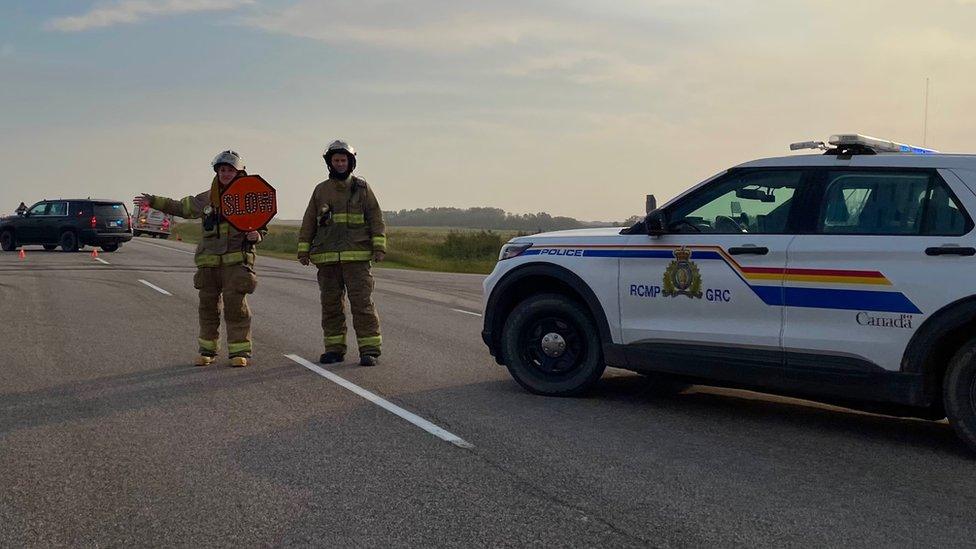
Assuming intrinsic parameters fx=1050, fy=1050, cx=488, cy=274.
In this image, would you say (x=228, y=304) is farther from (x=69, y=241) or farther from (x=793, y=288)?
(x=69, y=241)

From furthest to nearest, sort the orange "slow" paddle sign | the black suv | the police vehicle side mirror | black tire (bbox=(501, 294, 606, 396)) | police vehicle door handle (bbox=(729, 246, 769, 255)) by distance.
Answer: the black suv, the orange "slow" paddle sign, black tire (bbox=(501, 294, 606, 396)), the police vehicle side mirror, police vehicle door handle (bbox=(729, 246, 769, 255))

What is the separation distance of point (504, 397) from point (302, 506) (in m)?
3.20

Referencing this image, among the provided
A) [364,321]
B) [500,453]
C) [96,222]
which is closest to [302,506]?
[500,453]

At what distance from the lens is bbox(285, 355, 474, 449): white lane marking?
21.7ft

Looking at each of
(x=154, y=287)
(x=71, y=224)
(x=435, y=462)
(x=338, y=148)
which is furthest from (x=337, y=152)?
(x=71, y=224)

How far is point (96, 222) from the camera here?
3497cm

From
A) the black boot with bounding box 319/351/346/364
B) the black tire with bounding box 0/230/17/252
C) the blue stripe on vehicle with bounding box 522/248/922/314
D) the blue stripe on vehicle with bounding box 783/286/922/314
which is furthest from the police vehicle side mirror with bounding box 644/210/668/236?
the black tire with bounding box 0/230/17/252

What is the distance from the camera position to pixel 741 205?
7.23m

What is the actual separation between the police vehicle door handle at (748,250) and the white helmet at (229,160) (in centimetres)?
504

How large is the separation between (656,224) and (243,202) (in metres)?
4.29

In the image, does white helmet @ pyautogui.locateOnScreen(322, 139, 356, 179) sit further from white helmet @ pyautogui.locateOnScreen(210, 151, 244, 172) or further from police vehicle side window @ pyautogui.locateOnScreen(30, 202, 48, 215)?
police vehicle side window @ pyautogui.locateOnScreen(30, 202, 48, 215)

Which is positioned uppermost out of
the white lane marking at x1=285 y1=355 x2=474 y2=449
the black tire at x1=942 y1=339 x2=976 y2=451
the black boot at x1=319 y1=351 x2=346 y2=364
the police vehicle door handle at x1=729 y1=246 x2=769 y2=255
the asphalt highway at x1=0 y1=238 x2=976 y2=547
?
the police vehicle door handle at x1=729 y1=246 x2=769 y2=255

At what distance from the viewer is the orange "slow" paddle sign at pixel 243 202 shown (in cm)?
986

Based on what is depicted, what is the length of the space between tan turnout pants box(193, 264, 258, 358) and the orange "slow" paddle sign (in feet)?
1.38
